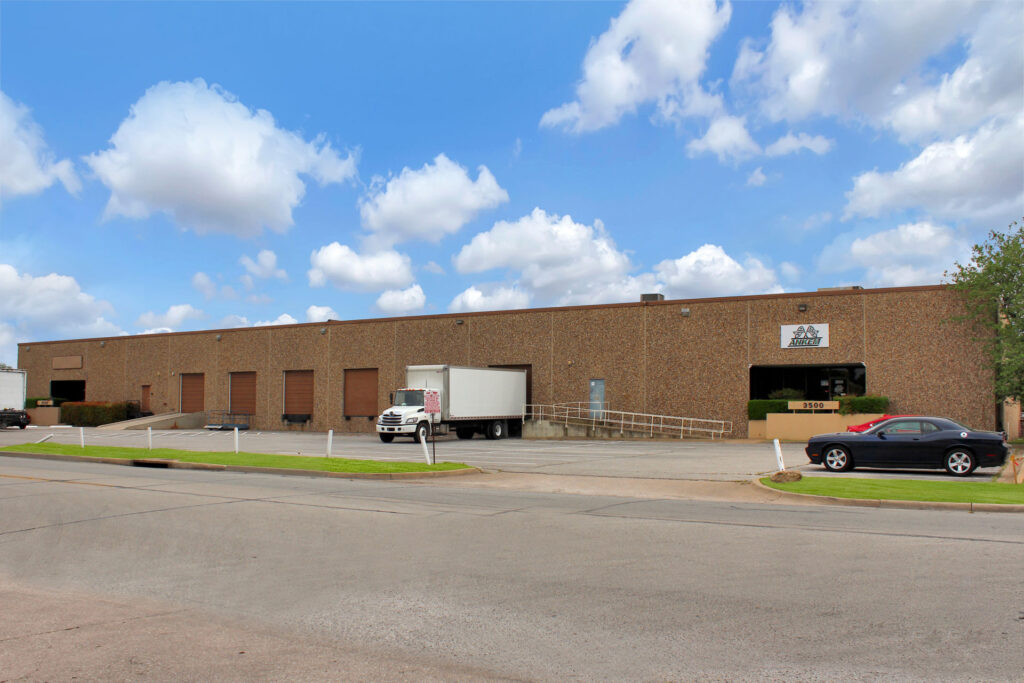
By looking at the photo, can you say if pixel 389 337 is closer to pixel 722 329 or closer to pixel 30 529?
pixel 722 329

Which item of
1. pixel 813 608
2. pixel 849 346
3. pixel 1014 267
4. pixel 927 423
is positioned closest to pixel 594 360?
pixel 849 346

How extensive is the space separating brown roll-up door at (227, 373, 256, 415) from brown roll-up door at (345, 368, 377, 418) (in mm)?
7688

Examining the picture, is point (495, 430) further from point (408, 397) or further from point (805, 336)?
point (805, 336)

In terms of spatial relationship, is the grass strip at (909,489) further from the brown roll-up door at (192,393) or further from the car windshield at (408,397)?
the brown roll-up door at (192,393)

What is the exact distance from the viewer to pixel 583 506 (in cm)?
1295

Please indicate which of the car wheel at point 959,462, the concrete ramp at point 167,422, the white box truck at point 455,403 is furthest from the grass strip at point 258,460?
the concrete ramp at point 167,422

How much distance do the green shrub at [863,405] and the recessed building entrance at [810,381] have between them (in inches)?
86.4

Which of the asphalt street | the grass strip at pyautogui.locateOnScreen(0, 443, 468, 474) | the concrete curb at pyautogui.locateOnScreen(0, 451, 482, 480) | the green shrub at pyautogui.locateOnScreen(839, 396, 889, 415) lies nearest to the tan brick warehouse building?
the green shrub at pyautogui.locateOnScreen(839, 396, 889, 415)

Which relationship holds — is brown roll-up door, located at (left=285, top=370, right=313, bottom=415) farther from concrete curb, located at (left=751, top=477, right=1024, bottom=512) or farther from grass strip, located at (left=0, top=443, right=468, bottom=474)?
concrete curb, located at (left=751, top=477, right=1024, bottom=512)

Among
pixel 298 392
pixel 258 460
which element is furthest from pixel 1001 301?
pixel 298 392

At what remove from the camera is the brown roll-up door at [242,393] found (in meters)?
51.0

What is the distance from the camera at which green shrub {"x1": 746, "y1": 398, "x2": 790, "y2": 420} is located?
34.0 meters

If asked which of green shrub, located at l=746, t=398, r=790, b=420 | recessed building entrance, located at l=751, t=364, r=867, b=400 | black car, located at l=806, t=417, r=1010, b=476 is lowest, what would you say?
black car, located at l=806, t=417, r=1010, b=476

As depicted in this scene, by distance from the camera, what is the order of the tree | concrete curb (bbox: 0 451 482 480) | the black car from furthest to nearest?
the tree → concrete curb (bbox: 0 451 482 480) → the black car
